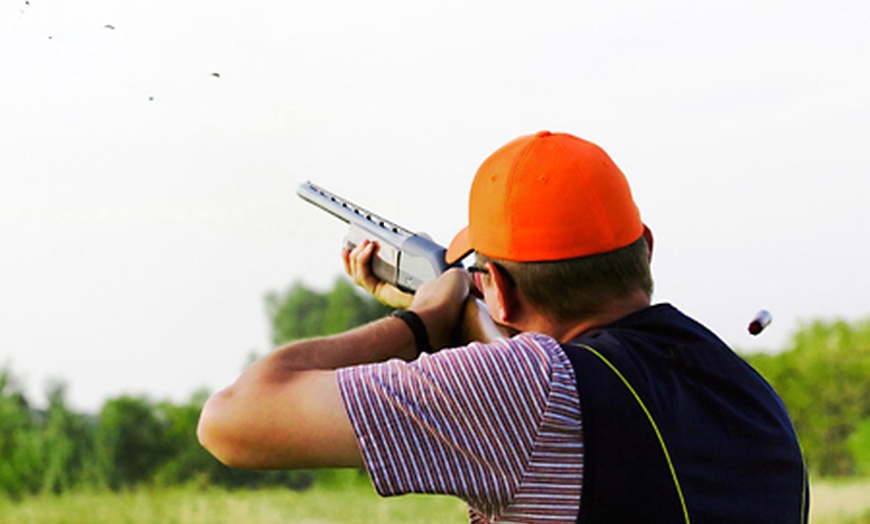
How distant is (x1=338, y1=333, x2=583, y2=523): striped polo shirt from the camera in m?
2.08

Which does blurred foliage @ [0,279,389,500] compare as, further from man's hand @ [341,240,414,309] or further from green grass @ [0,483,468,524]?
man's hand @ [341,240,414,309]

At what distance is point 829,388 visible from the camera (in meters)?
16.2

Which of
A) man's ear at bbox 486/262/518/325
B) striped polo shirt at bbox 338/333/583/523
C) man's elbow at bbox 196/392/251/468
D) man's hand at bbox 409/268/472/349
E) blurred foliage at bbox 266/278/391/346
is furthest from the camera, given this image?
blurred foliage at bbox 266/278/391/346

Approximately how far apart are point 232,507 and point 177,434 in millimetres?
1213

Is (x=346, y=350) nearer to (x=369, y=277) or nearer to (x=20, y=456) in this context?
(x=369, y=277)

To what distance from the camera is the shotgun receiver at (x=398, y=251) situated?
10.5ft

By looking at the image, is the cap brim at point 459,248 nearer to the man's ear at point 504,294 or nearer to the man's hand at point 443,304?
the man's hand at point 443,304

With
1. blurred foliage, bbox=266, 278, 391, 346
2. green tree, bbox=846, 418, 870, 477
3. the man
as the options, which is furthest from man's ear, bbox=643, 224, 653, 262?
green tree, bbox=846, 418, 870, 477

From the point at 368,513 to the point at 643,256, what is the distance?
43.5ft

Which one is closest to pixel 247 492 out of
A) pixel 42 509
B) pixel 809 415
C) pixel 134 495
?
pixel 134 495

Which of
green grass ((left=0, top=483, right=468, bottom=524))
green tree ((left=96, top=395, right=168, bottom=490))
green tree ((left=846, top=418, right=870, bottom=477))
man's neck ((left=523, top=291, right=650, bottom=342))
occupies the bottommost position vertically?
green grass ((left=0, top=483, right=468, bottom=524))

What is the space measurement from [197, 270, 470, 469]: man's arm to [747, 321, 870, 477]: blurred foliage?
1388 cm

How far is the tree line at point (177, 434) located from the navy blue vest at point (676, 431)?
11925 millimetres

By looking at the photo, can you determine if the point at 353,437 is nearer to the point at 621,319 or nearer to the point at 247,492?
the point at 621,319
